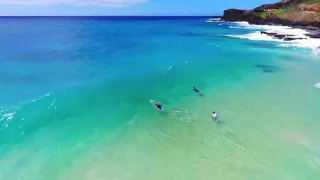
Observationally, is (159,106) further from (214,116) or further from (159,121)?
(214,116)

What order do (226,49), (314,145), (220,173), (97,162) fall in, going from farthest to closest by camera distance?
(226,49) < (314,145) < (97,162) < (220,173)

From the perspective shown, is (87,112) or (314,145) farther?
(87,112)

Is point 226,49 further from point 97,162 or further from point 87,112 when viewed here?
point 97,162

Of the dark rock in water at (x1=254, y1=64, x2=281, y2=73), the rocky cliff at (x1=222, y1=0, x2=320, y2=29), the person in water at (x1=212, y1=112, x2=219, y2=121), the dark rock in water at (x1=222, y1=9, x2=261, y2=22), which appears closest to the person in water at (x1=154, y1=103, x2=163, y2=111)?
the person in water at (x1=212, y1=112, x2=219, y2=121)

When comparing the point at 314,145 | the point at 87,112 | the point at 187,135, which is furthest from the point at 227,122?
the point at 87,112

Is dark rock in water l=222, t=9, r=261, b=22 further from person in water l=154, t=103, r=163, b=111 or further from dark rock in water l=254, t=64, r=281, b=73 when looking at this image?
person in water l=154, t=103, r=163, b=111

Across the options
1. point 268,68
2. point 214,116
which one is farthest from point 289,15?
point 214,116
